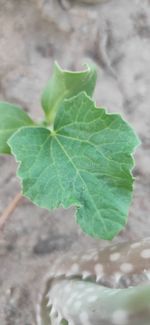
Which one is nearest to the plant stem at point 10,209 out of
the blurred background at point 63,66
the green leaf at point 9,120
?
the blurred background at point 63,66

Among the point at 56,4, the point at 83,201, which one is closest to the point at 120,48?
the point at 56,4

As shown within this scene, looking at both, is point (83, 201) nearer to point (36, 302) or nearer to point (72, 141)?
point (72, 141)

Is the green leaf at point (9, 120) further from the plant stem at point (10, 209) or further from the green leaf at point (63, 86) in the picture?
the plant stem at point (10, 209)

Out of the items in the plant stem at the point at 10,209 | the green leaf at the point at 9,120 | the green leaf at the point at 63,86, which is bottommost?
the plant stem at the point at 10,209

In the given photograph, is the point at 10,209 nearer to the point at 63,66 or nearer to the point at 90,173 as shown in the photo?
the point at 90,173

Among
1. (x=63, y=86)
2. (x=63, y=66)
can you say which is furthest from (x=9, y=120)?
(x=63, y=66)

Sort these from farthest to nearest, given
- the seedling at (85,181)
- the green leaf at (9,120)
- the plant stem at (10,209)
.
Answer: the plant stem at (10,209) < the green leaf at (9,120) < the seedling at (85,181)
